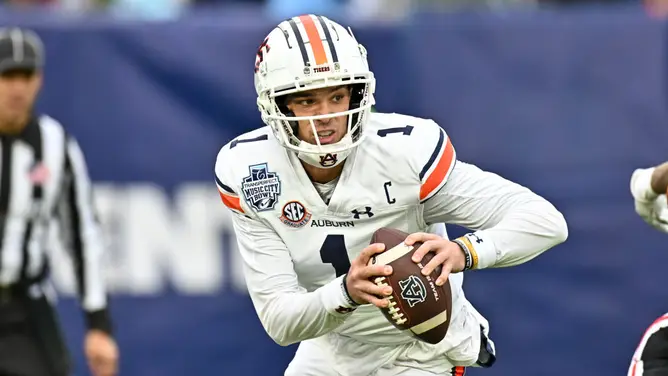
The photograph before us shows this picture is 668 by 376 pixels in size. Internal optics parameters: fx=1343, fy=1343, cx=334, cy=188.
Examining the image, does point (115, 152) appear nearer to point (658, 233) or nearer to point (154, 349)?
point (154, 349)

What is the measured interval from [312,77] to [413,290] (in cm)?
75

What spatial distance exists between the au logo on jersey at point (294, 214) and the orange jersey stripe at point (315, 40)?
453mm

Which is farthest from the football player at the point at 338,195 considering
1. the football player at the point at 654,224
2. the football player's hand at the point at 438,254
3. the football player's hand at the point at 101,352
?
the football player's hand at the point at 101,352

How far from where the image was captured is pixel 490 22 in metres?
7.19

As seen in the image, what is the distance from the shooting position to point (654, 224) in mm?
4758

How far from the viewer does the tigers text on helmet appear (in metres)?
4.10

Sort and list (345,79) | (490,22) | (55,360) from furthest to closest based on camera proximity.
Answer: (490,22) < (55,360) < (345,79)

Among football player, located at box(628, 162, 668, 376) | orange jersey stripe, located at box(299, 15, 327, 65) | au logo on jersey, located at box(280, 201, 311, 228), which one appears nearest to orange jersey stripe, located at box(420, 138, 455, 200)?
au logo on jersey, located at box(280, 201, 311, 228)

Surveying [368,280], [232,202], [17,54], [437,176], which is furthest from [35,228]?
[368,280]

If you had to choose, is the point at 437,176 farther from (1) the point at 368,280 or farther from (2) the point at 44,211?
(2) the point at 44,211

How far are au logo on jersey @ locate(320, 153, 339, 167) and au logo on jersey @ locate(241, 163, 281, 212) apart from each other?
18 cm

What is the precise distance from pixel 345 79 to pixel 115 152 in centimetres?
347

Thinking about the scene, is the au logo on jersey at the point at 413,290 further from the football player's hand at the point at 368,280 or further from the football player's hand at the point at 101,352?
the football player's hand at the point at 101,352

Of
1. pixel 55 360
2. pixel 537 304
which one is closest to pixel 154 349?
pixel 55 360
